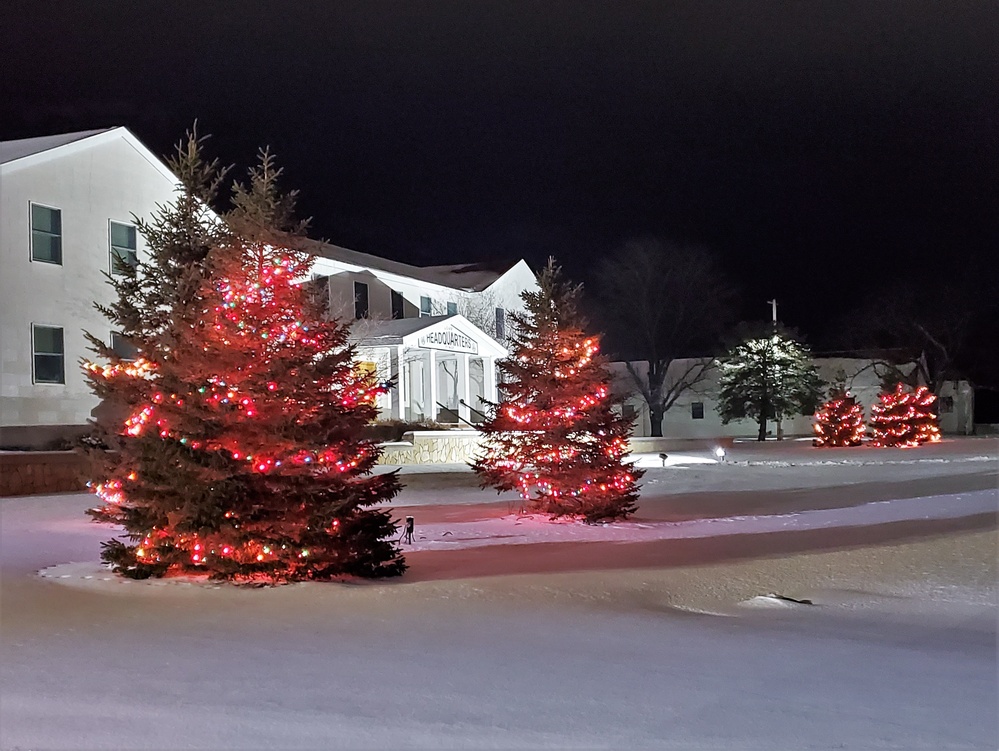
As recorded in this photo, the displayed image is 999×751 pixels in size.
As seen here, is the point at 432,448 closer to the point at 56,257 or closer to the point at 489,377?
the point at 489,377

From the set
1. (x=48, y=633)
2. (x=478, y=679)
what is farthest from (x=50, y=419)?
(x=478, y=679)

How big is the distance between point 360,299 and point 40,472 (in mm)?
17330

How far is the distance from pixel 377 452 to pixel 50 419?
14.6 meters

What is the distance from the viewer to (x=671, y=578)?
36.2 feet

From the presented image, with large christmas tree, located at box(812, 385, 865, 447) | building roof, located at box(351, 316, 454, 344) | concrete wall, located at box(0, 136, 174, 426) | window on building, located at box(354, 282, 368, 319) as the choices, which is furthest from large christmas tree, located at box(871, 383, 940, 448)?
concrete wall, located at box(0, 136, 174, 426)

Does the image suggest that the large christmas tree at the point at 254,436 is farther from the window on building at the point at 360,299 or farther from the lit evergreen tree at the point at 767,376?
the lit evergreen tree at the point at 767,376

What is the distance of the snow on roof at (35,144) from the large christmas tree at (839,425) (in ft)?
106

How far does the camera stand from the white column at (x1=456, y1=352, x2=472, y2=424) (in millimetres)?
36531

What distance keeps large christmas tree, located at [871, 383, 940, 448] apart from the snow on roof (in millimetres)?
33962

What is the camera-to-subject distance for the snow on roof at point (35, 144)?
21875 mm

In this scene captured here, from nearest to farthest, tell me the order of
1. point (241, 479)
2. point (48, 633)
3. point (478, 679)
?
point (478, 679) < point (48, 633) < point (241, 479)

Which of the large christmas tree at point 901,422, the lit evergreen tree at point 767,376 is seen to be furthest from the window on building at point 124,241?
the lit evergreen tree at point 767,376

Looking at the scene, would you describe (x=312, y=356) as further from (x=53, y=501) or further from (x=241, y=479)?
(x=53, y=501)

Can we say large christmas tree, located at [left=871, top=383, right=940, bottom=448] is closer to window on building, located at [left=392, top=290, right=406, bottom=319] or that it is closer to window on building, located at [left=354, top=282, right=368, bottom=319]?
window on building, located at [left=392, top=290, right=406, bottom=319]
